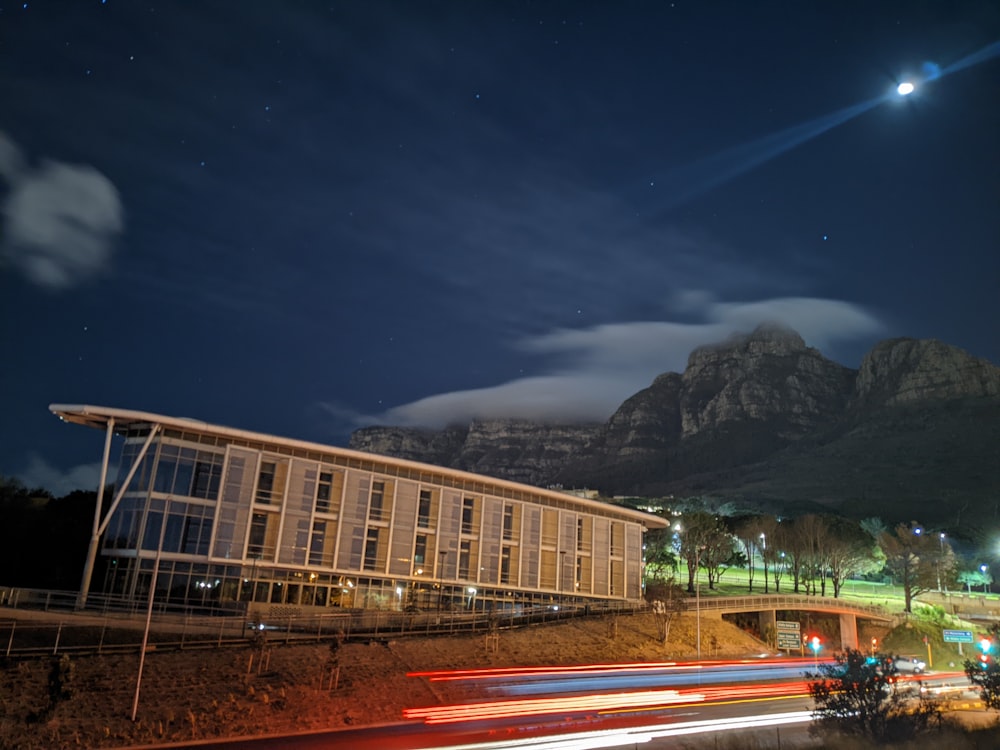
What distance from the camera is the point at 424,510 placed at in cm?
6919

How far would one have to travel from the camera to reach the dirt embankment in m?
29.1

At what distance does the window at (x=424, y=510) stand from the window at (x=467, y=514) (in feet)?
13.5

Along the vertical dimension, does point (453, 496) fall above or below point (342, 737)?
above

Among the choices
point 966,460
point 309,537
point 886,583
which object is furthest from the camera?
point 966,460

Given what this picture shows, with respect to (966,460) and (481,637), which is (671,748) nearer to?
(481,637)

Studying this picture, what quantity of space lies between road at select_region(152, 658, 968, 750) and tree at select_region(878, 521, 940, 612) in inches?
1822

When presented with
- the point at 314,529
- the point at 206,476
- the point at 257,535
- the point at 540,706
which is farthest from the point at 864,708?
the point at 206,476

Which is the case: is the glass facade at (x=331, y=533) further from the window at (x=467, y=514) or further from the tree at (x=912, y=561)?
Answer: the tree at (x=912, y=561)

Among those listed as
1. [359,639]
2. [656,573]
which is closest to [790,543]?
[656,573]

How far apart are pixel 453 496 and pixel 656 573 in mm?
44434

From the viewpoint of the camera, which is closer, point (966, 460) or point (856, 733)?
point (856, 733)

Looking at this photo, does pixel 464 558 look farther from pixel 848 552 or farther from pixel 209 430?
pixel 848 552

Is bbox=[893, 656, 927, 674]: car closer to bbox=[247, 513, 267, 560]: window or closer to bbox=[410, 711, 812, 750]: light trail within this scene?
bbox=[410, 711, 812, 750]: light trail

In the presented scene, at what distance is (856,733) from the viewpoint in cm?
3022
